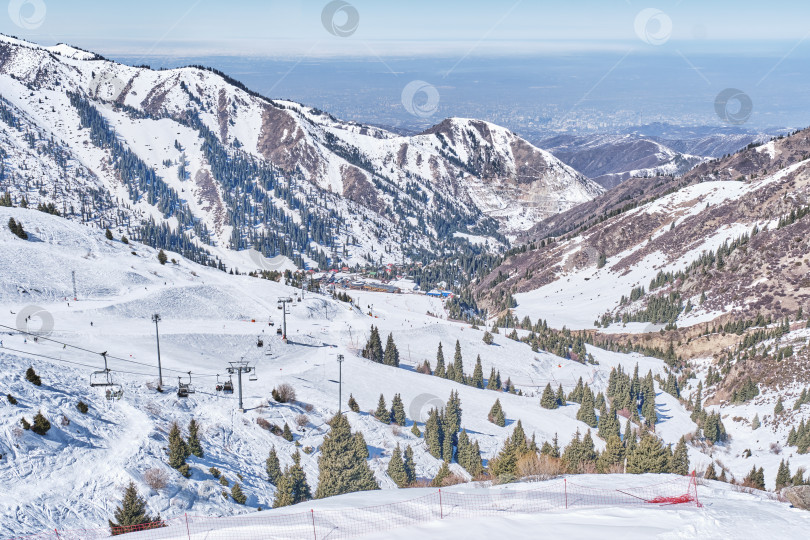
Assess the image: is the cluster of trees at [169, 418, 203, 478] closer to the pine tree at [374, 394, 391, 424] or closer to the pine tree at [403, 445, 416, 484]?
the pine tree at [403, 445, 416, 484]

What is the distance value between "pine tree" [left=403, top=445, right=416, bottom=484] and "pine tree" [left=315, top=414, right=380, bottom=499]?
1198 centimetres

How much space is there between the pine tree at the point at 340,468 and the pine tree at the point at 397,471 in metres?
9.42

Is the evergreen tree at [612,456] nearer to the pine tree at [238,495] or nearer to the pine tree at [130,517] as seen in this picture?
the pine tree at [238,495]

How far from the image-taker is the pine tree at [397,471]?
4976 centimetres

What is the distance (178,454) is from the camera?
39.5 meters

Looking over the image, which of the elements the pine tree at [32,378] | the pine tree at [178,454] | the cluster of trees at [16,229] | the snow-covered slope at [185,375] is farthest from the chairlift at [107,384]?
the cluster of trees at [16,229]

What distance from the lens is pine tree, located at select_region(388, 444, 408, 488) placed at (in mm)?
49759

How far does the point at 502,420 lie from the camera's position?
72625 mm

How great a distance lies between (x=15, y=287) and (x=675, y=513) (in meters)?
91.9

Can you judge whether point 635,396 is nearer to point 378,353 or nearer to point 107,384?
point 378,353

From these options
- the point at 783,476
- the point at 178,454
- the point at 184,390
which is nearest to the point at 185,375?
the point at 184,390

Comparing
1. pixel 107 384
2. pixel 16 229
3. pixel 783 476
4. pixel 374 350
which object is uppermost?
pixel 16 229

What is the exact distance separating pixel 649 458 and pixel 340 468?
74.5 feet

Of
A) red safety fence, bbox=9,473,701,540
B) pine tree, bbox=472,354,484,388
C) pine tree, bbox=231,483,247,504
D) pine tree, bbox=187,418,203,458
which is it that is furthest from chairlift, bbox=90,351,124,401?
pine tree, bbox=472,354,484,388
